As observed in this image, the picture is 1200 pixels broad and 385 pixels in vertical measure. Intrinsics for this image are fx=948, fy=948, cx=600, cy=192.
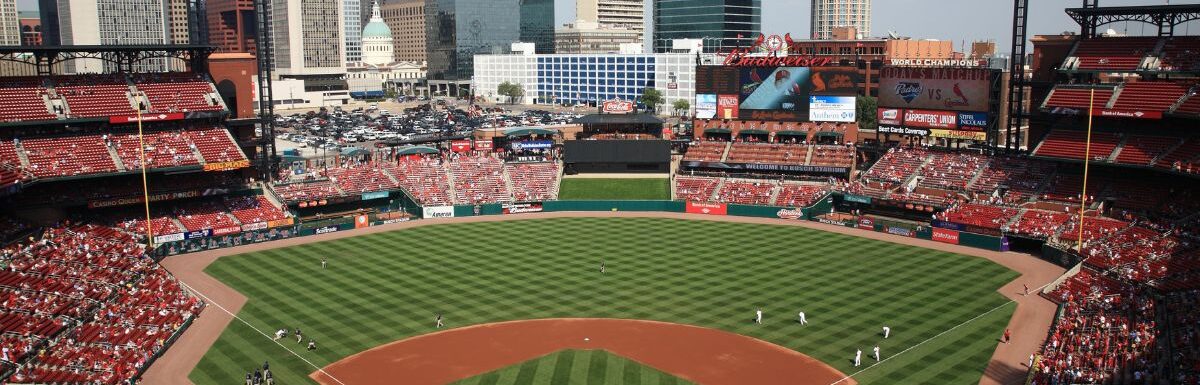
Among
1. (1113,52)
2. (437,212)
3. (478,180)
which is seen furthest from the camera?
(478,180)

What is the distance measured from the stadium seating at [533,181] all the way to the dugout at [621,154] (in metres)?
2.21

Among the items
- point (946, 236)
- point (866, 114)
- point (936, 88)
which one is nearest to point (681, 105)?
point (866, 114)

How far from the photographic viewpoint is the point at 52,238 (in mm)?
54906

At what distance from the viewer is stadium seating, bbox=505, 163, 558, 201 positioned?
270 ft

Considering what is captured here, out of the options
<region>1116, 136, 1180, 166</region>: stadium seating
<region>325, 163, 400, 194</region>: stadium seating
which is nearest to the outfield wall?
<region>325, 163, 400, 194</region>: stadium seating

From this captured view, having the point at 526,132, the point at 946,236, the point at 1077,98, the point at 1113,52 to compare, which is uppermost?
the point at 1113,52

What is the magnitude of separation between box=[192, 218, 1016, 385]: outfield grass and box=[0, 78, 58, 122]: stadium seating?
1621 centimetres

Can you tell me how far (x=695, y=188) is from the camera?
276ft

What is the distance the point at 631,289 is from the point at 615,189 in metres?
31.7

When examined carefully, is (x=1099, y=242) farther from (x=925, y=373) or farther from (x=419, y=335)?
(x=419, y=335)

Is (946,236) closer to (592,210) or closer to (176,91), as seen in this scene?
(592,210)

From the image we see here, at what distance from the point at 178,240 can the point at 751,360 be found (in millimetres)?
42263

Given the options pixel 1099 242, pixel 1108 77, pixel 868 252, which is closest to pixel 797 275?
pixel 868 252

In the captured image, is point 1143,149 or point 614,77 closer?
point 1143,149
